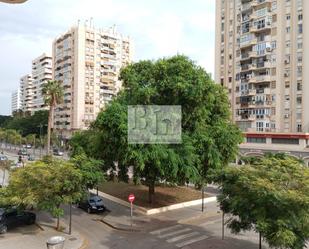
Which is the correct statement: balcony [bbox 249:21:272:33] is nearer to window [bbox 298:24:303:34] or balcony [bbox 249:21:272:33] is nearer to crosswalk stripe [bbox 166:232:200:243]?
window [bbox 298:24:303:34]

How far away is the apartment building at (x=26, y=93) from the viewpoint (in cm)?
15909

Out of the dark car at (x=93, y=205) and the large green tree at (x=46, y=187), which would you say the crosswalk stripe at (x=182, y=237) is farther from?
the dark car at (x=93, y=205)

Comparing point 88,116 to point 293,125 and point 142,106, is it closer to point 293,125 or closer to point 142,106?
point 293,125

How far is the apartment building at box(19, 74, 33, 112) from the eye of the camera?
159 meters

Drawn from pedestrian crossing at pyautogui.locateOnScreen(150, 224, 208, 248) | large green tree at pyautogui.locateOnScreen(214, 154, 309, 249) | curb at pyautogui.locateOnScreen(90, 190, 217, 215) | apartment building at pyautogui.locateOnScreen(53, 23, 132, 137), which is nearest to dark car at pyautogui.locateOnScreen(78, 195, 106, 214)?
curb at pyautogui.locateOnScreen(90, 190, 217, 215)

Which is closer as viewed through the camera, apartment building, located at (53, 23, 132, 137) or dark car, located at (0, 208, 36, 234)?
dark car, located at (0, 208, 36, 234)

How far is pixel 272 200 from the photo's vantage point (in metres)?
15.0

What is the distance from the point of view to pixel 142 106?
2570 centimetres

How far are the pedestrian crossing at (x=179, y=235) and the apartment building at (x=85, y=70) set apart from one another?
71.6 metres

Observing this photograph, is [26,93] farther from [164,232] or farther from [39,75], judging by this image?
[164,232]

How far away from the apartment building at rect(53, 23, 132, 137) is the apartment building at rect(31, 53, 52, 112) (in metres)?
34.5

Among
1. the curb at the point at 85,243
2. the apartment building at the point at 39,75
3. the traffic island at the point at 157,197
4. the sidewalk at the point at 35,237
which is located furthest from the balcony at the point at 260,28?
the apartment building at the point at 39,75

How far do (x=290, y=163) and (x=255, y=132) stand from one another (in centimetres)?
3973

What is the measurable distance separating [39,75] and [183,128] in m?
127
